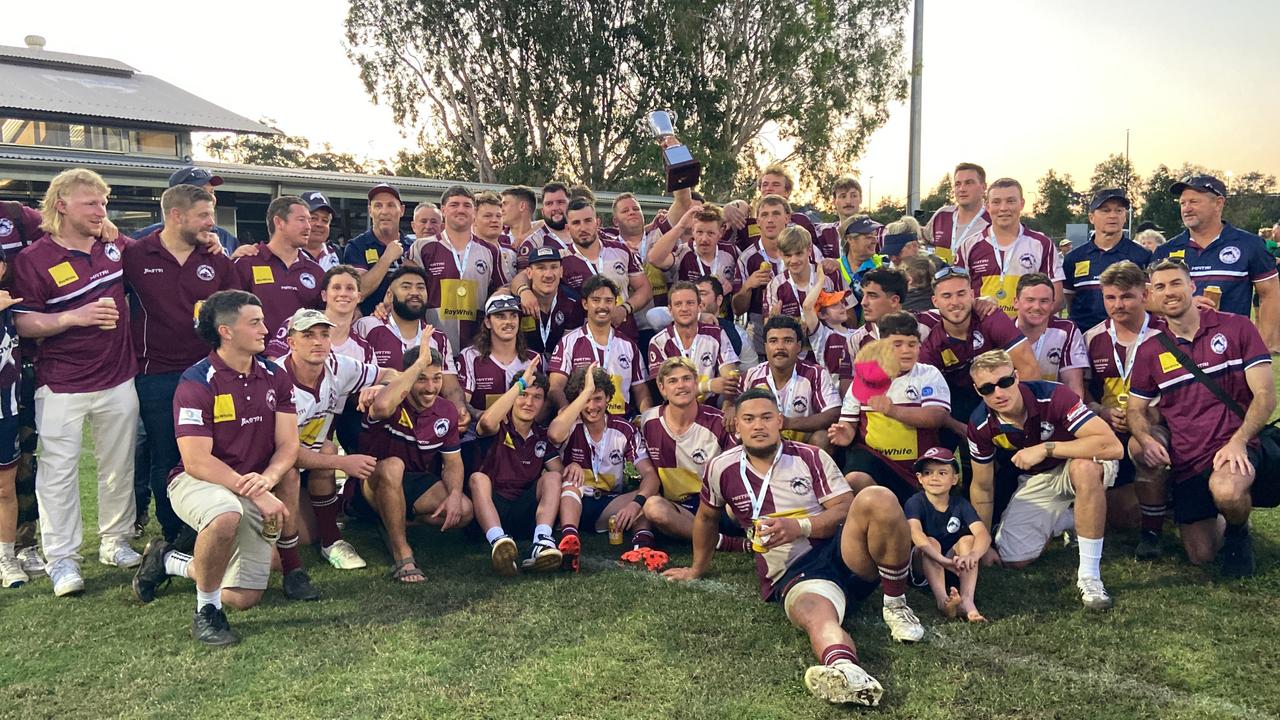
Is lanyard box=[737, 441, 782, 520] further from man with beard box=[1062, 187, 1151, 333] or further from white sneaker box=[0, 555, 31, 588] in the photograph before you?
white sneaker box=[0, 555, 31, 588]

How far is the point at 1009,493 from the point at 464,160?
950 inches

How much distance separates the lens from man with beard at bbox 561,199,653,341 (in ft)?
22.5

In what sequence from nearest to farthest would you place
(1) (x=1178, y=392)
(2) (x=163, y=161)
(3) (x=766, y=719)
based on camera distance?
(3) (x=766, y=719)
(1) (x=1178, y=392)
(2) (x=163, y=161)

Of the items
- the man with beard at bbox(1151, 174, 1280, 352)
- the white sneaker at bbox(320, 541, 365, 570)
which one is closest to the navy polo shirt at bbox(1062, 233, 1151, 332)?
the man with beard at bbox(1151, 174, 1280, 352)

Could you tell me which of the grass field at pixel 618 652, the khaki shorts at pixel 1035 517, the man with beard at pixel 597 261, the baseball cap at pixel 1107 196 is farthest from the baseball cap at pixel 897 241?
the grass field at pixel 618 652

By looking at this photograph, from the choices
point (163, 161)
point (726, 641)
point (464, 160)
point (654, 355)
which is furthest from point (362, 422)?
point (464, 160)

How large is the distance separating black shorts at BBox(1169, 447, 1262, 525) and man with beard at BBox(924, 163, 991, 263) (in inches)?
92.6

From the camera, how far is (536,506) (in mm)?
5641

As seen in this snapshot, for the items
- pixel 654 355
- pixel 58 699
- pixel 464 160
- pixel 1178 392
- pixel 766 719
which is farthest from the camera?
pixel 464 160

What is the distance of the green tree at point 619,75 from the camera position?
2550 centimetres

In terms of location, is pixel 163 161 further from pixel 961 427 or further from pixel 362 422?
pixel 961 427

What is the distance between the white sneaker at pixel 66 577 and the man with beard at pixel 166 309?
492 millimetres

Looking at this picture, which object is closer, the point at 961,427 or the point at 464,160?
the point at 961,427

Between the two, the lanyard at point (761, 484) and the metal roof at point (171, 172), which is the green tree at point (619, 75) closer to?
the metal roof at point (171, 172)
